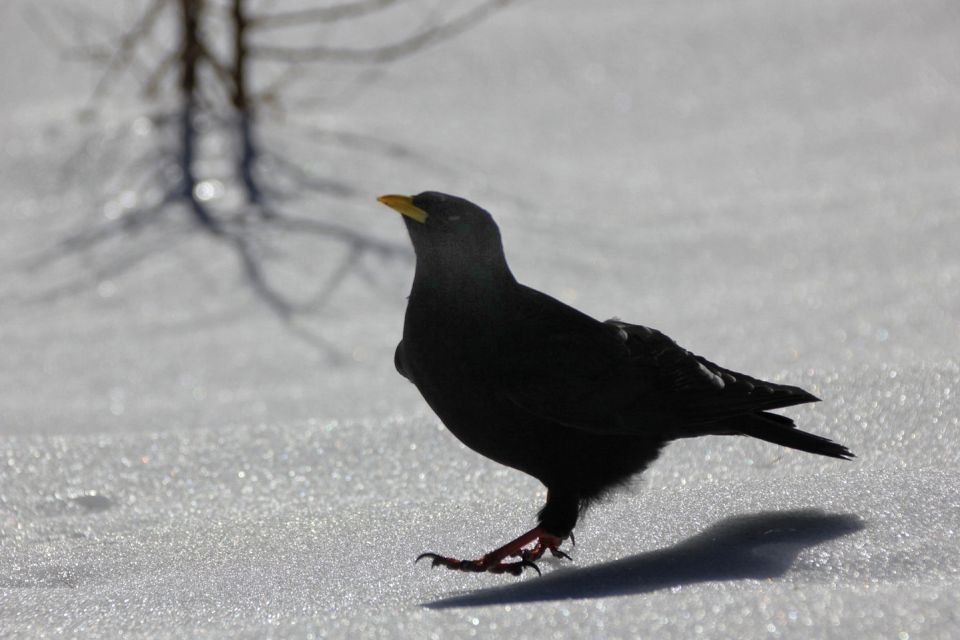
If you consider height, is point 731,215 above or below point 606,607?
below

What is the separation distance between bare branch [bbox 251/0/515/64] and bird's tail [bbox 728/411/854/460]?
4843mm

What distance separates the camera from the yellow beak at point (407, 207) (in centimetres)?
301

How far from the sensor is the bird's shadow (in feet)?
8.23

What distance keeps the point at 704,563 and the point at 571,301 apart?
→ 285 cm

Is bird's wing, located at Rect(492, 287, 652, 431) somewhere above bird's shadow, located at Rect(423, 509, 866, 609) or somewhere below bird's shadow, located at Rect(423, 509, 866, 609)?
above

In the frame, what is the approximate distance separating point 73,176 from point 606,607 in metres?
5.02

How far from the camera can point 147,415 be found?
4.44 meters

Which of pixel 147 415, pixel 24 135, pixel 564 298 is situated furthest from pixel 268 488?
pixel 24 135

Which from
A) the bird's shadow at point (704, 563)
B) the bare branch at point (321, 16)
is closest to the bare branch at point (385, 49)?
the bare branch at point (321, 16)

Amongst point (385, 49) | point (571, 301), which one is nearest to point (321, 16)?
point (385, 49)

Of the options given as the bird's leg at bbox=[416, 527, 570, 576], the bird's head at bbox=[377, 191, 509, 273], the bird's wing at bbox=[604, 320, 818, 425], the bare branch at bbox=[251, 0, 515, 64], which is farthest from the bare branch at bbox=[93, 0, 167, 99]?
the bird's leg at bbox=[416, 527, 570, 576]

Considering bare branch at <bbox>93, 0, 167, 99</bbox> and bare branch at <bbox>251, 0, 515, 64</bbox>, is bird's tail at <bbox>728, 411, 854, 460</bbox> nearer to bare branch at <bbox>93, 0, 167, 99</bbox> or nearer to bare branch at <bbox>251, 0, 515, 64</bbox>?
bare branch at <bbox>251, 0, 515, 64</bbox>

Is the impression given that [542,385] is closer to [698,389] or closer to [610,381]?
[610,381]

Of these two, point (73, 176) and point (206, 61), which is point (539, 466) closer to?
point (73, 176)
